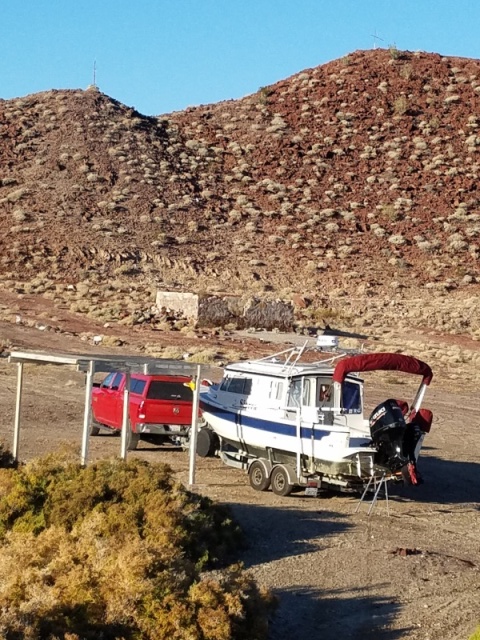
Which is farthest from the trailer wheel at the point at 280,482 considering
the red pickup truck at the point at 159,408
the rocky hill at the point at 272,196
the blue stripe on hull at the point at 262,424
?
the rocky hill at the point at 272,196

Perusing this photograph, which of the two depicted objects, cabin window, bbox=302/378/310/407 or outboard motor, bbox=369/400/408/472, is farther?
cabin window, bbox=302/378/310/407

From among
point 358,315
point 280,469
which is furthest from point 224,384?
point 358,315

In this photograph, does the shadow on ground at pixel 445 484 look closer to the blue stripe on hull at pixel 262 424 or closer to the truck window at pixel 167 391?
the blue stripe on hull at pixel 262 424

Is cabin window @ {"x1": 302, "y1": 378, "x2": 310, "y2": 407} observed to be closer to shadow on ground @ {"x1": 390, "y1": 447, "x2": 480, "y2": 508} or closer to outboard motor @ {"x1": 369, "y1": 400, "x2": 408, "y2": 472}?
outboard motor @ {"x1": 369, "y1": 400, "x2": 408, "y2": 472}

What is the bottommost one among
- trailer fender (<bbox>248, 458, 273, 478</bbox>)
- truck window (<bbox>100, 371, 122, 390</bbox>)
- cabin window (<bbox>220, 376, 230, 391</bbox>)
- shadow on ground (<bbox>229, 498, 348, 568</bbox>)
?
shadow on ground (<bbox>229, 498, 348, 568</bbox>)

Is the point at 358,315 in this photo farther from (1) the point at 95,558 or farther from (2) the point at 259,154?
(1) the point at 95,558

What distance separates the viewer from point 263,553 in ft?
48.1

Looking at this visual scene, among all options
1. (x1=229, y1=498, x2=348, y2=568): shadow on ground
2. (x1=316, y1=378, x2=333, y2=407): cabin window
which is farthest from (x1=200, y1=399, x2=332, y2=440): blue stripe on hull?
(x1=229, y1=498, x2=348, y2=568): shadow on ground

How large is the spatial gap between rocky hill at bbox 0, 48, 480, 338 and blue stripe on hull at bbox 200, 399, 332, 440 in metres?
24.1

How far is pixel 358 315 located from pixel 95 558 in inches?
1531

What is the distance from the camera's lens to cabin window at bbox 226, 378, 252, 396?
19.6m

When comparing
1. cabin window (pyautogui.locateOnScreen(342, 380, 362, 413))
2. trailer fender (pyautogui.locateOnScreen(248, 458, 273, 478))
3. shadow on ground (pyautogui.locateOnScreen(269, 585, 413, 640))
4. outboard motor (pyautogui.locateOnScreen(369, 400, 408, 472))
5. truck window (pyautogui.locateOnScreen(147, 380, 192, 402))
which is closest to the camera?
shadow on ground (pyautogui.locateOnScreen(269, 585, 413, 640))

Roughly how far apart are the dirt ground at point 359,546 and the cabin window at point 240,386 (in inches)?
61.4

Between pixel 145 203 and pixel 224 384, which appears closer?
pixel 224 384
